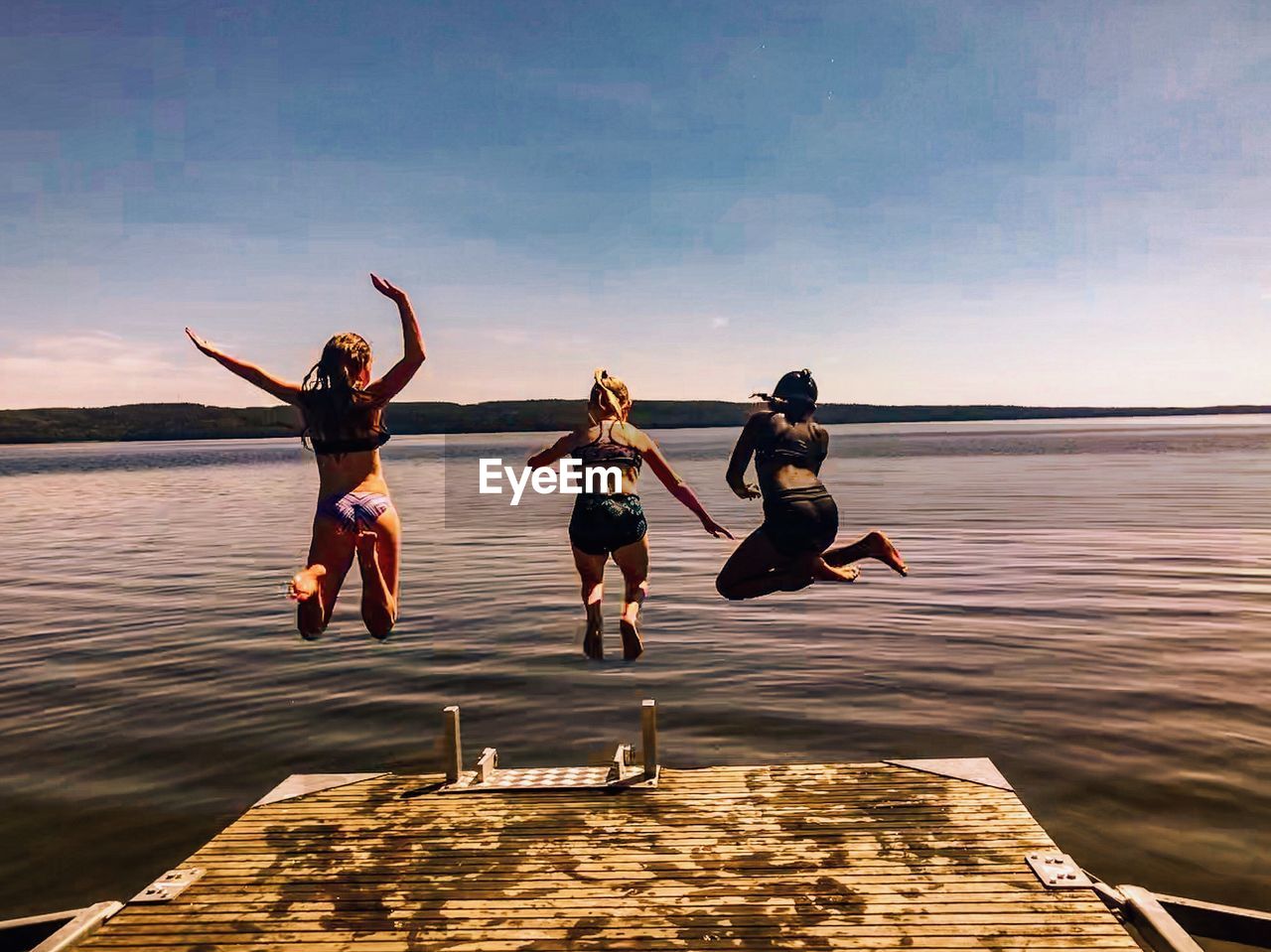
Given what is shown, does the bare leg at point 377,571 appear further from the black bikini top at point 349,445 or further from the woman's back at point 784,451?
the woman's back at point 784,451

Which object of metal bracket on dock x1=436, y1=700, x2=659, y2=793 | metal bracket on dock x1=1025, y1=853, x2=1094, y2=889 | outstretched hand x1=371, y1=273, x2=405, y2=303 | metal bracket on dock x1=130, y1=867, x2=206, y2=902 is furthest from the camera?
metal bracket on dock x1=436, y1=700, x2=659, y2=793

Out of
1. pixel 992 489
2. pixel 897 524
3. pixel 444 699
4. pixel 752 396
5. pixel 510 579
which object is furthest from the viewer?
pixel 992 489

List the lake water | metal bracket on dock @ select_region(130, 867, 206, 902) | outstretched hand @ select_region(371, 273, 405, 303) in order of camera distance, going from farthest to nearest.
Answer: the lake water, metal bracket on dock @ select_region(130, 867, 206, 902), outstretched hand @ select_region(371, 273, 405, 303)

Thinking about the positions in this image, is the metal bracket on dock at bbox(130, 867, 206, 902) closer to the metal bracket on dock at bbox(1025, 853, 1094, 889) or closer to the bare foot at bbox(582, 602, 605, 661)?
the bare foot at bbox(582, 602, 605, 661)

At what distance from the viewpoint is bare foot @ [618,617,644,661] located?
557 cm

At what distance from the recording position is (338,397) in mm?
4879

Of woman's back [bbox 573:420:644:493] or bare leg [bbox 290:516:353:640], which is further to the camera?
woman's back [bbox 573:420:644:493]

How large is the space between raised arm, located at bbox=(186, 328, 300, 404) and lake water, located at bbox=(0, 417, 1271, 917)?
3324mm

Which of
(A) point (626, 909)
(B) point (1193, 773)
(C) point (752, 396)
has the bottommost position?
(B) point (1193, 773)

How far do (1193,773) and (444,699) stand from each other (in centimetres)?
1540

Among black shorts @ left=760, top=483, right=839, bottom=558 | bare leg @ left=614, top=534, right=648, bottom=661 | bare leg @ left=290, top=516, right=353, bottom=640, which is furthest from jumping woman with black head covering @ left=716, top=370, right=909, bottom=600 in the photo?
bare leg @ left=290, top=516, right=353, bottom=640

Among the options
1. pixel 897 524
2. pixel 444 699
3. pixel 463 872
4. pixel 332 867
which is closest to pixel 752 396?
pixel 463 872

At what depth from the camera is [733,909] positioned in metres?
8.38

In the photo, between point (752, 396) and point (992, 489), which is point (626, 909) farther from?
point (992, 489)
